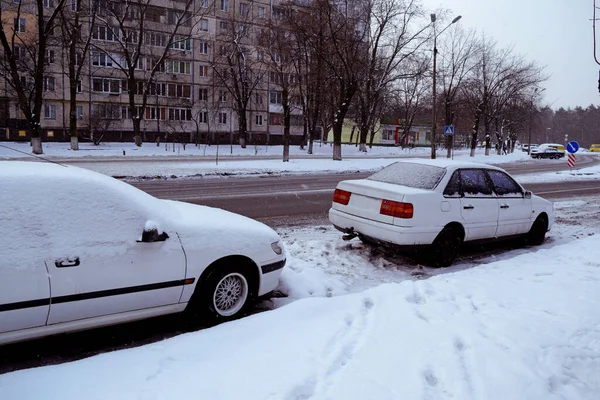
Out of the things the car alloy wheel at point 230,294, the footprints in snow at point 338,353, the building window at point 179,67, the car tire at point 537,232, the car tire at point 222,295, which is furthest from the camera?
the building window at point 179,67

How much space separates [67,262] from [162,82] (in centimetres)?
5551

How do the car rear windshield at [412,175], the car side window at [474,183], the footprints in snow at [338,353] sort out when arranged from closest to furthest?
1. the footprints in snow at [338,353]
2. the car rear windshield at [412,175]
3. the car side window at [474,183]

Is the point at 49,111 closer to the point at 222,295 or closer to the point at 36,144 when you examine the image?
the point at 36,144

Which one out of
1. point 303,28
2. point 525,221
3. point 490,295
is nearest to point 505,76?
point 303,28

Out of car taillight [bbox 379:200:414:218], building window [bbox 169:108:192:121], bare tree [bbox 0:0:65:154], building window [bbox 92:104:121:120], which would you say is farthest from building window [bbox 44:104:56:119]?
car taillight [bbox 379:200:414:218]

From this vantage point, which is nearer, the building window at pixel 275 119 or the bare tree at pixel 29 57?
the bare tree at pixel 29 57

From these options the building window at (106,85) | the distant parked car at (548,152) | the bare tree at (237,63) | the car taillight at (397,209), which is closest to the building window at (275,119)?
the bare tree at (237,63)

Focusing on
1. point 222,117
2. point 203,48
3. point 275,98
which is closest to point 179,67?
point 203,48

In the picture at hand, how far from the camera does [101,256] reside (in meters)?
3.83

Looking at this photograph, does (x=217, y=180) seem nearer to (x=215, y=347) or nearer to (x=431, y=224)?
(x=431, y=224)

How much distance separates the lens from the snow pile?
10.1 feet

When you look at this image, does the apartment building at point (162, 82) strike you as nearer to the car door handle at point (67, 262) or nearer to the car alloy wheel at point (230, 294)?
the car alloy wheel at point (230, 294)

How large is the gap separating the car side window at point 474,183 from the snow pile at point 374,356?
2538 millimetres

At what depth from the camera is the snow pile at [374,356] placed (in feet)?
10.1
